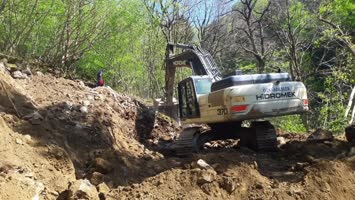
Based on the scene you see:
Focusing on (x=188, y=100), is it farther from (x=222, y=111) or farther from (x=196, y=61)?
(x=222, y=111)

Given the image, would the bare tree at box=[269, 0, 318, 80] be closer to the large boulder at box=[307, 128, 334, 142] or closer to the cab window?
the large boulder at box=[307, 128, 334, 142]

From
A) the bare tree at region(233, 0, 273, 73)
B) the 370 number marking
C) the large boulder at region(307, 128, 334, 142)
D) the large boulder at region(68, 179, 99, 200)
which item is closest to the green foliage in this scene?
the bare tree at region(233, 0, 273, 73)

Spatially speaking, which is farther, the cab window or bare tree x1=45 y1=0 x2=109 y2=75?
bare tree x1=45 y1=0 x2=109 y2=75

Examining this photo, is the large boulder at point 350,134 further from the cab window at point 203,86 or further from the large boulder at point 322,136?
the cab window at point 203,86

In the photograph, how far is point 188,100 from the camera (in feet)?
36.3

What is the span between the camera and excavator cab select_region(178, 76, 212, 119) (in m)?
10.8

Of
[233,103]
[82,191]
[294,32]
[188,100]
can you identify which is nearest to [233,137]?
[188,100]

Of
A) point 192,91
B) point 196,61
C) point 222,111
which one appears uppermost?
point 196,61

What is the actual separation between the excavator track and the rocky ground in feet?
1.03

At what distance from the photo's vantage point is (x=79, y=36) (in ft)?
46.6

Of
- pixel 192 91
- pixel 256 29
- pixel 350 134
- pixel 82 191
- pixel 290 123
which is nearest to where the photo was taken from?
pixel 82 191

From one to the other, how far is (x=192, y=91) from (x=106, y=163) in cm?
403

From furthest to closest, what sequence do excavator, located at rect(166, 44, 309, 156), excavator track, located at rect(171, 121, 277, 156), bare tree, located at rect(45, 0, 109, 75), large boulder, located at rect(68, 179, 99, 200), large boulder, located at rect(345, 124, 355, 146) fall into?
bare tree, located at rect(45, 0, 109, 75) < excavator track, located at rect(171, 121, 277, 156) < large boulder, located at rect(345, 124, 355, 146) < excavator, located at rect(166, 44, 309, 156) < large boulder, located at rect(68, 179, 99, 200)

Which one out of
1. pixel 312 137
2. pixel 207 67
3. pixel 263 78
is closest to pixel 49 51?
pixel 207 67
